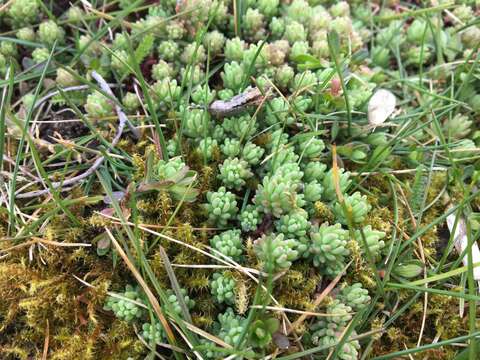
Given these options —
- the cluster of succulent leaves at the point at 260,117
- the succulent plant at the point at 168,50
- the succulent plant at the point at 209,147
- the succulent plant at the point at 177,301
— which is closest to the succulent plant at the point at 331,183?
the cluster of succulent leaves at the point at 260,117

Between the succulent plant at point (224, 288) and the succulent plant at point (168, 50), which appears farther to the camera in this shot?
the succulent plant at point (168, 50)

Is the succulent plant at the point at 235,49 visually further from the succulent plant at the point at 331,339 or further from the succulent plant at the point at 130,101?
the succulent plant at the point at 331,339

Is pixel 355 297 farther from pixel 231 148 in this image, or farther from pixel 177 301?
pixel 231 148

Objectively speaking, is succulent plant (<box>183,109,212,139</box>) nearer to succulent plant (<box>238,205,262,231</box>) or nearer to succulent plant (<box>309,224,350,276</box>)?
succulent plant (<box>238,205,262,231</box>)

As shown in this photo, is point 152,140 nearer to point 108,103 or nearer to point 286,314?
point 108,103

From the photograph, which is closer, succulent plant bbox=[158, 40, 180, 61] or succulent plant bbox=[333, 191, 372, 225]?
succulent plant bbox=[333, 191, 372, 225]

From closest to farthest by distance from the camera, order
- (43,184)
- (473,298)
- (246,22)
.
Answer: (473,298) < (43,184) < (246,22)

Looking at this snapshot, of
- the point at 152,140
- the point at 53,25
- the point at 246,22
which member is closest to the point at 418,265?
the point at 152,140

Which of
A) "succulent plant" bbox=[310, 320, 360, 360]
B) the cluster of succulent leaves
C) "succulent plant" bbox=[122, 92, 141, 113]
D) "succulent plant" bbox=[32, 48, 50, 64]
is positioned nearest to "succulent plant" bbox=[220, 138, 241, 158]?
the cluster of succulent leaves
